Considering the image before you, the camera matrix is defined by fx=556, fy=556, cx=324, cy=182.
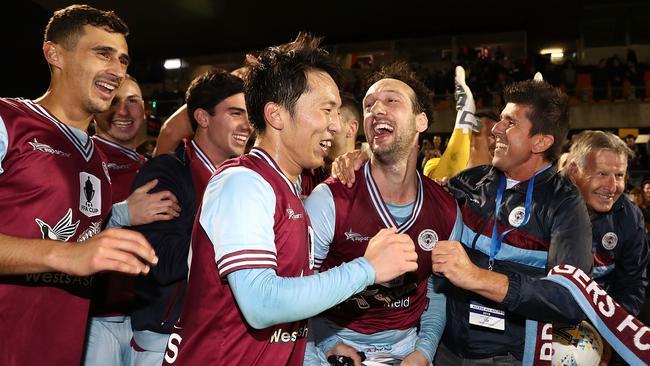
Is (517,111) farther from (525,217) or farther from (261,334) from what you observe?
(261,334)

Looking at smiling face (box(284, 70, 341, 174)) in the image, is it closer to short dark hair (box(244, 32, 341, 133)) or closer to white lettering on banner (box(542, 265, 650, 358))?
short dark hair (box(244, 32, 341, 133))

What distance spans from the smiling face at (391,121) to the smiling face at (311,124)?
0.99m

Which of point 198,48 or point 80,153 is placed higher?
point 198,48

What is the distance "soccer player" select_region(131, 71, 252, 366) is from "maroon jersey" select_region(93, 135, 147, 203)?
2.32 feet

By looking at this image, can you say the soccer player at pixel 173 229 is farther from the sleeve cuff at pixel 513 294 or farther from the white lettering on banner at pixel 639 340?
the white lettering on banner at pixel 639 340

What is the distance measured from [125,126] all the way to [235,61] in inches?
890

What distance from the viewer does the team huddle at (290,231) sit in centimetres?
193

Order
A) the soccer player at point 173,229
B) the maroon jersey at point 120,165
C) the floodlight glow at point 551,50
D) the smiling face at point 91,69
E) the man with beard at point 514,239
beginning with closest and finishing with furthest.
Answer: the man with beard at point 514,239 → the smiling face at point 91,69 → the soccer player at point 173,229 → the maroon jersey at point 120,165 → the floodlight glow at point 551,50

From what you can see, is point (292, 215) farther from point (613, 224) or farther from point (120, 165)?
point (613, 224)

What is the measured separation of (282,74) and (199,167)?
129 cm

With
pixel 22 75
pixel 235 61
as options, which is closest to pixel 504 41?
pixel 235 61

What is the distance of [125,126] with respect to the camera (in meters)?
4.34

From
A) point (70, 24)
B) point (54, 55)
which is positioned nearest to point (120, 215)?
point (54, 55)

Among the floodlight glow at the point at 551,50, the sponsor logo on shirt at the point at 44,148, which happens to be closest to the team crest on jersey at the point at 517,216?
the sponsor logo on shirt at the point at 44,148
